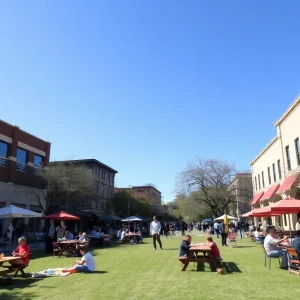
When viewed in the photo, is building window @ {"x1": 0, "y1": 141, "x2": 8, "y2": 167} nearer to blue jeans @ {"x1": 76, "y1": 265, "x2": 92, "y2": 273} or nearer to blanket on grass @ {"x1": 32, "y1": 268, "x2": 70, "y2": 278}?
blanket on grass @ {"x1": 32, "y1": 268, "x2": 70, "y2": 278}

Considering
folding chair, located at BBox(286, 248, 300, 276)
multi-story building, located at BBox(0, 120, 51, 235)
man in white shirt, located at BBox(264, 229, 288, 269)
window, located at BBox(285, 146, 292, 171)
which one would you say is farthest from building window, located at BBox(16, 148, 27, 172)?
folding chair, located at BBox(286, 248, 300, 276)

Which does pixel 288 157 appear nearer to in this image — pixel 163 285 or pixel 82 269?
pixel 82 269

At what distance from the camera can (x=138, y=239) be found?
2762 cm

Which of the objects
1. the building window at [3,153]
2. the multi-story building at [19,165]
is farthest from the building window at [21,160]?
the building window at [3,153]

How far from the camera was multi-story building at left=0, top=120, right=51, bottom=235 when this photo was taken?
27938mm

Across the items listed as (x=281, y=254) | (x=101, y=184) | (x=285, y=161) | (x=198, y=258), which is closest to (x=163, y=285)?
(x=198, y=258)

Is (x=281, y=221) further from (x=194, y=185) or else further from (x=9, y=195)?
(x=9, y=195)

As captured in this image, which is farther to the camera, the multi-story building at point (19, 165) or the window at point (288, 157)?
the multi-story building at point (19, 165)

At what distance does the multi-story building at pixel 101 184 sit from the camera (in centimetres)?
5694

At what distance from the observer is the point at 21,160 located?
100 ft

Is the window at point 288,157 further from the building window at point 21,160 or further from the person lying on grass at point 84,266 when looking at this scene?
the building window at point 21,160

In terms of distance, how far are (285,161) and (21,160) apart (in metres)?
23.6

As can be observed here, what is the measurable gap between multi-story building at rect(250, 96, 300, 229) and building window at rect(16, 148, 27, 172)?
2290 centimetres

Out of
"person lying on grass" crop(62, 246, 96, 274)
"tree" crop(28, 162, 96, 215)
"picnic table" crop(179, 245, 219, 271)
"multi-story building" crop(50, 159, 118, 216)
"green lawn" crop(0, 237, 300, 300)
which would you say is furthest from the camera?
"multi-story building" crop(50, 159, 118, 216)
